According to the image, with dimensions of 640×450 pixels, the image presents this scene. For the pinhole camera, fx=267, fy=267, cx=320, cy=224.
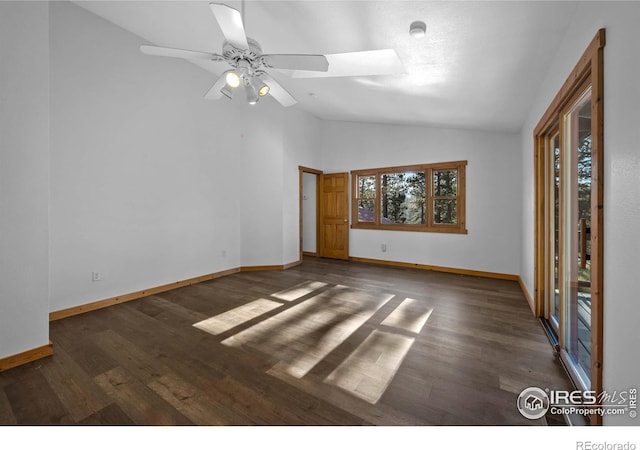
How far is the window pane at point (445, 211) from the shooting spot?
513 cm

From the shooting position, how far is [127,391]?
178 centimetres

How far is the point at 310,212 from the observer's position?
729cm

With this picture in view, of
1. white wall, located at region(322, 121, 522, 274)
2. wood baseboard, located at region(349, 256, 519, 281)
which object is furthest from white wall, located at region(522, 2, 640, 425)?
wood baseboard, located at region(349, 256, 519, 281)

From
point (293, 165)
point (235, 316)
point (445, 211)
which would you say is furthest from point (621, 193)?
point (293, 165)

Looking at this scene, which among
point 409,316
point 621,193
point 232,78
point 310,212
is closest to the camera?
point 621,193

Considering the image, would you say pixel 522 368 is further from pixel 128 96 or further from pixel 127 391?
pixel 128 96

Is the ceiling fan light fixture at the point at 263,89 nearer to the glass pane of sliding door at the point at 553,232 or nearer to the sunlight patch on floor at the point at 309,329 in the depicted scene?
the sunlight patch on floor at the point at 309,329

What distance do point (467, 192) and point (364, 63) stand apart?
3.81 m

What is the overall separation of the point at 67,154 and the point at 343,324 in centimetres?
360

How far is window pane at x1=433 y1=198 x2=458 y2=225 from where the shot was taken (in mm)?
5133

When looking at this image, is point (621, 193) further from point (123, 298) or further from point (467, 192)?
point (123, 298)

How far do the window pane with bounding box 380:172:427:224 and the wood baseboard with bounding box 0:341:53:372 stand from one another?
5375mm

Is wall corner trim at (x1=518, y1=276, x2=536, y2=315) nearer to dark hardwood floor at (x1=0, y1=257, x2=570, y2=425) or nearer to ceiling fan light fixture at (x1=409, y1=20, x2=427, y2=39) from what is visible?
dark hardwood floor at (x1=0, y1=257, x2=570, y2=425)

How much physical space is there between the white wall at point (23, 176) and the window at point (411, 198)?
16.9 ft
